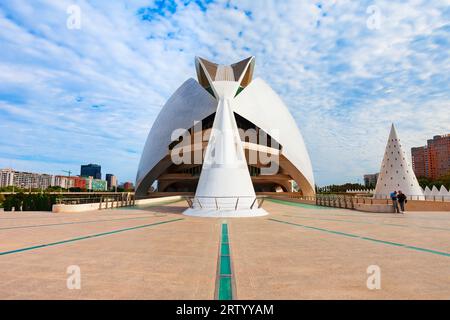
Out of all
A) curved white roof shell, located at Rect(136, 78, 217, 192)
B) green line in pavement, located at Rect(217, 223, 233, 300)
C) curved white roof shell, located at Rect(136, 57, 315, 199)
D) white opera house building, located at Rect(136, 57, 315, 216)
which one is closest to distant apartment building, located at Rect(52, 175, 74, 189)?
white opera house building, located at Rect(136, 57, 315, 216)

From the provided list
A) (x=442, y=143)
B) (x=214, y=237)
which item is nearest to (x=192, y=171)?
(x=214, y=237)

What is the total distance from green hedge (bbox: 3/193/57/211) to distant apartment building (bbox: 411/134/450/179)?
75.6 meters

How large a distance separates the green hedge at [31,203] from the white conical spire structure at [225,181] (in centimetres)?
745

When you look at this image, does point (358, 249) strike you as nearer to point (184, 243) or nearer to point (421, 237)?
point (421, 237)

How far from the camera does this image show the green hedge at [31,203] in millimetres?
13219

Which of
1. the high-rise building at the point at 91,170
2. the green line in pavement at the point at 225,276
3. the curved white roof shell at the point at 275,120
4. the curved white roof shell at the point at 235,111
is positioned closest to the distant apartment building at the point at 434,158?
the curved white roof shell at the point at 275,120

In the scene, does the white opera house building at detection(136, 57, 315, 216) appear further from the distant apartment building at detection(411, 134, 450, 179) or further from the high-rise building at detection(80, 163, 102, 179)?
the high-rise building at detection(80, 163, 102, 179)

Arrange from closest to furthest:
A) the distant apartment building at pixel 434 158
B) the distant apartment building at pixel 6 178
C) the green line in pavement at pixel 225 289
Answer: the green line in pavement at pixel 225 289
the distant apartment building at pixel 434 158
the distant apartment building at pixel 6 178

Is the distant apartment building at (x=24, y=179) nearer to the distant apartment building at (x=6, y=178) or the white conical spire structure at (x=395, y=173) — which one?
the distant apartment building at (x=6, y=178)

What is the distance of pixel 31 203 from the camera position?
13477 millimetres

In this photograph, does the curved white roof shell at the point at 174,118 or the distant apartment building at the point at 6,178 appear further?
the distant apartment building at the point at 6,178

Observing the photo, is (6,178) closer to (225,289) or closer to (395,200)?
(395,200)

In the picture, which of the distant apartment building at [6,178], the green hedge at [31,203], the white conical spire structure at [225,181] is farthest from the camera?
the distant apartment building at [6,178]

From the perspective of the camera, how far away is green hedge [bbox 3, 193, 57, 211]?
1322 cm
